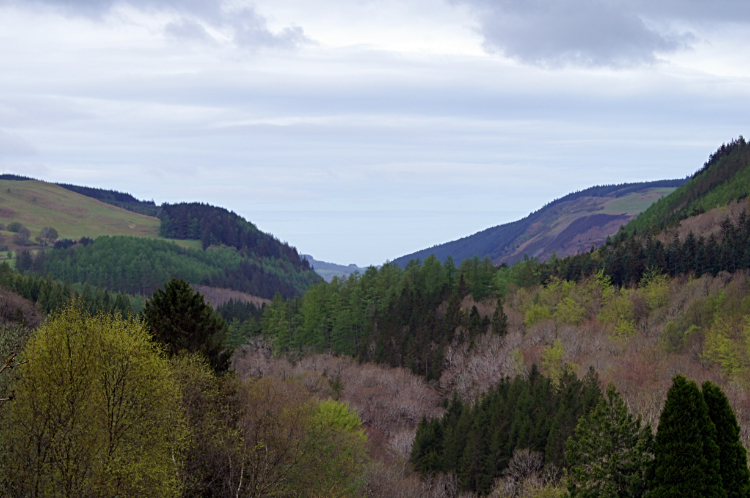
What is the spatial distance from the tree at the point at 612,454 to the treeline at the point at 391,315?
70.0 metres

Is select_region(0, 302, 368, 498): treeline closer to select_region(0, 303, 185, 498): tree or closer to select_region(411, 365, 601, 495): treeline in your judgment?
select_region(0, 303, 185, 498): tree

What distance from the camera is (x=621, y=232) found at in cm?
15438

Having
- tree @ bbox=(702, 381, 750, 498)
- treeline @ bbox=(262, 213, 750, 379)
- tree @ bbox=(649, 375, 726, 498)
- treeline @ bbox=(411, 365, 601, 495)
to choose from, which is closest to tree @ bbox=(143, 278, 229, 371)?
tree @ bbox=(649, 375, 726, 498)

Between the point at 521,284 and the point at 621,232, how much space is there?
141 feet

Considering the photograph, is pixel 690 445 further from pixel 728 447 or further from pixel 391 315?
pixel 391 315

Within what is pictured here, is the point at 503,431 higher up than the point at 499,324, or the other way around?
the point at 499,324

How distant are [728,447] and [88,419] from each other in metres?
24.4

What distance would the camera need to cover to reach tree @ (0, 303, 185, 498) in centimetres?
2408

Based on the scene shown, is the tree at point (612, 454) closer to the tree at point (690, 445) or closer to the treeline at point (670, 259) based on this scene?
the tree at point (690, 445)

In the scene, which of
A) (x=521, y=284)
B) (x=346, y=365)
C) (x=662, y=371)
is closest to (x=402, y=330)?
(x=346, y=365)

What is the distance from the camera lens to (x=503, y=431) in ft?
197

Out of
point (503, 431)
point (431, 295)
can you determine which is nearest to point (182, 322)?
point (503, 431)

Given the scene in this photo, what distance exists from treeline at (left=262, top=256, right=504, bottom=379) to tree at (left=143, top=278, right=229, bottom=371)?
213 ft

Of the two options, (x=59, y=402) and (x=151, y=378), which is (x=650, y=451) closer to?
(x=151, y=378)
